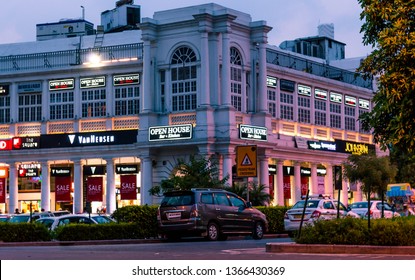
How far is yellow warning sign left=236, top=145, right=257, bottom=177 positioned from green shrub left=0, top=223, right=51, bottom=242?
8.68m

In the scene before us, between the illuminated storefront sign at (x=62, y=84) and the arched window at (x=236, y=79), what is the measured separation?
12.3m

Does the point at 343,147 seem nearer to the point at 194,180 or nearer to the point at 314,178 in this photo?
the point at 314,178

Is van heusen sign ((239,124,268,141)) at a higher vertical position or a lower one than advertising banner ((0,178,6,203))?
higher

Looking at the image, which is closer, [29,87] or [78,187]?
[78,187]

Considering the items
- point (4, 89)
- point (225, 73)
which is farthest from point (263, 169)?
point (4, 89)

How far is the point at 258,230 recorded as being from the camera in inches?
1385

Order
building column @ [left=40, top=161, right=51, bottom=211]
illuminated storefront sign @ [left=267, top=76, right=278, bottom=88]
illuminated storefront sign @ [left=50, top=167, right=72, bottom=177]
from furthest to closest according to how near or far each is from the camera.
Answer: illuminated storefront sign @ [left=50, top=167, right=72, bottom=177] < building column @ [left=40, top=161, right=51, bottom=211] < illuminated storefront sign @ [left=267, top=76, right=278, bottom=88]

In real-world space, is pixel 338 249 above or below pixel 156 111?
below

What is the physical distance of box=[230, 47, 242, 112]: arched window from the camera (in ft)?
198

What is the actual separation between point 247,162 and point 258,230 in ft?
10.1

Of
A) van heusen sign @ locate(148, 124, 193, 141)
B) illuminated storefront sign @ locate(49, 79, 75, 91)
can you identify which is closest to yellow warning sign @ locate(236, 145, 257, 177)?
van heusen sign @ locate(148, 124, 193, 141)

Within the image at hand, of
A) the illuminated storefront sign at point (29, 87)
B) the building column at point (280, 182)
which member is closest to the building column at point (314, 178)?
the building column at point (280, 182)

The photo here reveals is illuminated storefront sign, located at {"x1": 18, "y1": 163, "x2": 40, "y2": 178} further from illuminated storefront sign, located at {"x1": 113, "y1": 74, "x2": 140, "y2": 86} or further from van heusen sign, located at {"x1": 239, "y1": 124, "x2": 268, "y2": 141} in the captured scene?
van heusen sign, located at {"x1": 239, "y1": 124, "x2": 268, "y2": 141}

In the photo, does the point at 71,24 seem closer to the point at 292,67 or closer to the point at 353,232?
the point at 292,67
